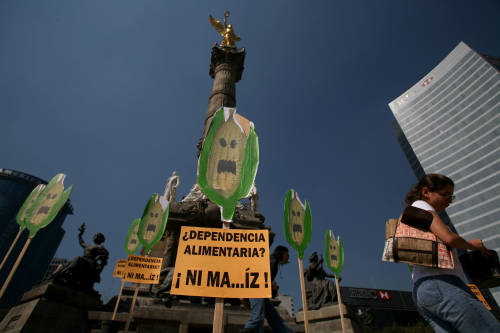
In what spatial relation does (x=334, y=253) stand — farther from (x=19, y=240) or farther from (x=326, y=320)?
(x=19, y=240)

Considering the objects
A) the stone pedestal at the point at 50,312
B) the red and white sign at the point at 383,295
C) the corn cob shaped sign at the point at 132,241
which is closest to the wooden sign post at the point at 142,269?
the corn cob shaped sign at the point at 132,241

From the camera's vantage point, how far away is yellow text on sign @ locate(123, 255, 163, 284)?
595cm

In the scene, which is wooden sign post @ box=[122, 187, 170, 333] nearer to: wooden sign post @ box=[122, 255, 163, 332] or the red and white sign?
wooden sign post @ box=[122, 255, 163, 332]

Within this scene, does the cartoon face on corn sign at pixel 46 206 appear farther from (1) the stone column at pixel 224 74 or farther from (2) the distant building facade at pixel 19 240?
(2) the distant building facade at pixel 19 240

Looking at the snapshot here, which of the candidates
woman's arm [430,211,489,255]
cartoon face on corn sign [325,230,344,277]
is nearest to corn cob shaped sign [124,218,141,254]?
cartoon face on corn sign [325,230,344,277]

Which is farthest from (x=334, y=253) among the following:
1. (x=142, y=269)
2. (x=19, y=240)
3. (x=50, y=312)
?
(x=19, y=240)

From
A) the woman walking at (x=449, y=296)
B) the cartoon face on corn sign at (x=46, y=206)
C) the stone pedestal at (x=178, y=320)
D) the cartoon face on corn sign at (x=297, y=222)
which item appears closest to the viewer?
the woman walking at (x=449, y=296)

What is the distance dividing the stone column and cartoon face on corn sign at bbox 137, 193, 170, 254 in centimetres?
953

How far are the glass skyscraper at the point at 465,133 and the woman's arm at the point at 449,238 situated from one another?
57214 mm

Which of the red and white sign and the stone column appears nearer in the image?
the stone column

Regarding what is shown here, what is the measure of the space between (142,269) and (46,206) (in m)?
2.68

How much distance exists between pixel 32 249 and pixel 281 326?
103 m

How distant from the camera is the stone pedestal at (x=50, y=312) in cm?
512

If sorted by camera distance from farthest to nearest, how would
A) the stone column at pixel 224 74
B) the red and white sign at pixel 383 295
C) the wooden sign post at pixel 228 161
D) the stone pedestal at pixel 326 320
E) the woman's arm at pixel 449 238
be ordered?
the red and white sign at pixel 383 295
the stone column at pixel 224 74
the stone pedestal at pixel 326 320
the wooden sign post at pixel 228 161
the woman's arm at pixel 449 238
